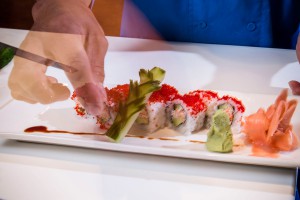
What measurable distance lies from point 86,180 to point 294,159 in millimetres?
468

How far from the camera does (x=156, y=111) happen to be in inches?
49.0

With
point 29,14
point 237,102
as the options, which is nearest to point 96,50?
point 29,14

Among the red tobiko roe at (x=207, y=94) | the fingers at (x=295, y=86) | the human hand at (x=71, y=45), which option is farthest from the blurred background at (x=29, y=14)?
the fingers at (x=295, y=86)

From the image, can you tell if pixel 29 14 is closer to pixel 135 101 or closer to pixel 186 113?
pixel 135 101

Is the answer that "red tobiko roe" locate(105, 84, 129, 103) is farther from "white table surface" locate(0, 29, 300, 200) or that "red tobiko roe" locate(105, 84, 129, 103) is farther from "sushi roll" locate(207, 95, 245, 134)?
"sushi roll" locate(207, 95, 245, 134)

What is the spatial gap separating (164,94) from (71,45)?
0.36 metres

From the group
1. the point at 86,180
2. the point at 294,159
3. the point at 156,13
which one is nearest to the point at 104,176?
the point at 86,180

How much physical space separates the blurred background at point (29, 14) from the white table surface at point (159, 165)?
0.02 meters

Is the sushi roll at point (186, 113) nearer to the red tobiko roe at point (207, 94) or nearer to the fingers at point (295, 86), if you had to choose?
the red tobiko roe at point (207, 94)

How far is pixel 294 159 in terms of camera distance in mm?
1034

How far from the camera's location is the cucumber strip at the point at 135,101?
110 cm

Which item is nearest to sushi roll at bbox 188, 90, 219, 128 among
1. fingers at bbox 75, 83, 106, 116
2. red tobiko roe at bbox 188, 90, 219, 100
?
red tobiko roe at bbox 188, 90, 219, 100

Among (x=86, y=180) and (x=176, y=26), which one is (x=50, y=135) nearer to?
(x=86, y=180)

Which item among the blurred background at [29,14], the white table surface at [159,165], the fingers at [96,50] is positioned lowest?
the white table surface at [159,165]
